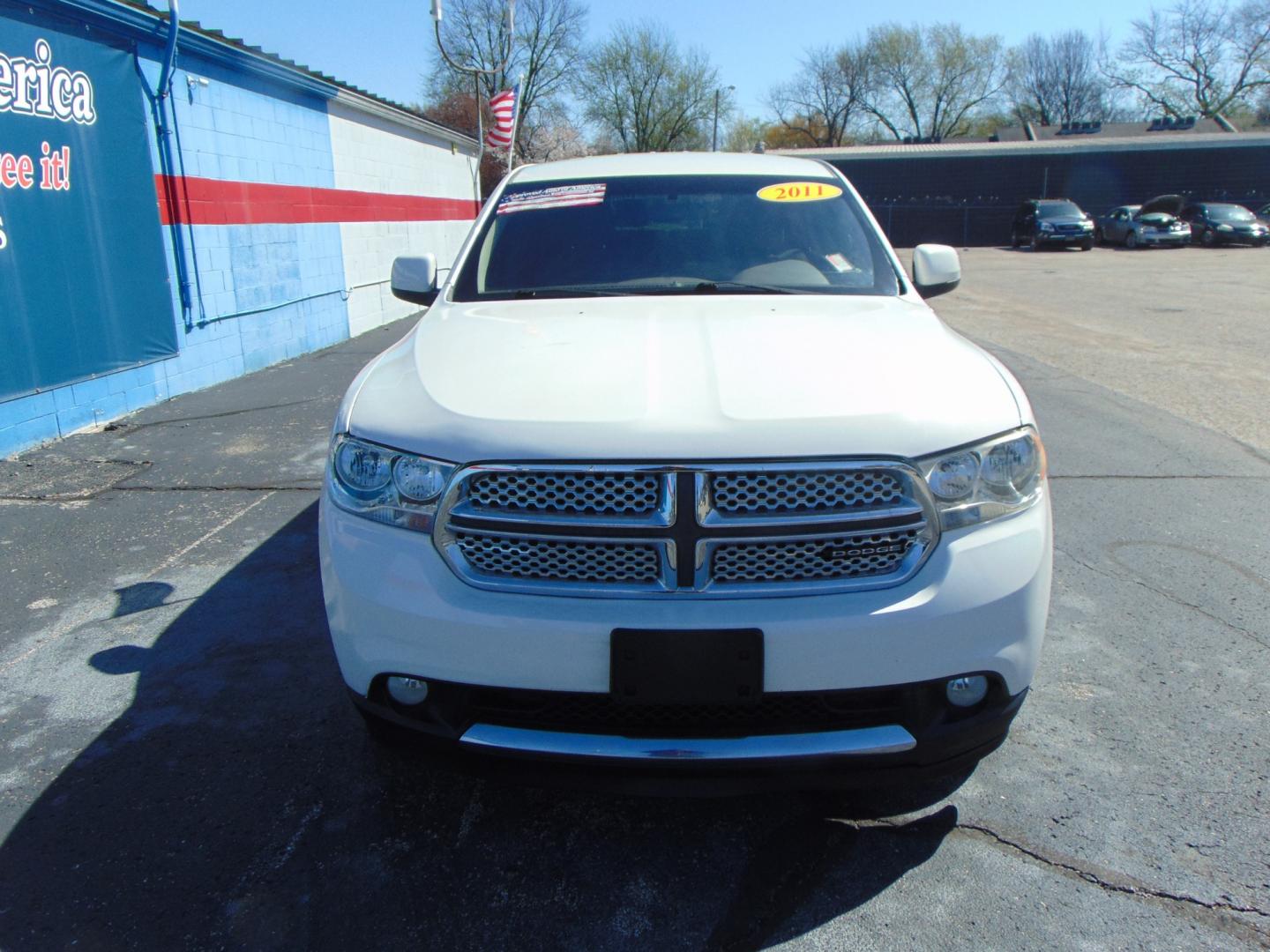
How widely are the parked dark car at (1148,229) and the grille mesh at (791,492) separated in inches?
1295

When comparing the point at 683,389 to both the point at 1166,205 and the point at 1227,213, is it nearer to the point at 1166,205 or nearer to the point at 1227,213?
the point at 1227,213

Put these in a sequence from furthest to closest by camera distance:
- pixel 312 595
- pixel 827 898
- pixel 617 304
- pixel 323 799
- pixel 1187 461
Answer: pixel 1187 461 → pixel 312 595 → pixel 617 304 → pixel 323 799 → pixel 827 898

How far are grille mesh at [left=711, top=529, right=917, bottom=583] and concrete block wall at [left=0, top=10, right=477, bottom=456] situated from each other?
6.03 meters

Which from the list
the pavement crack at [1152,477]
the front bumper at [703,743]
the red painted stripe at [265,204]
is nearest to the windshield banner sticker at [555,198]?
the front bumper at [703,743]

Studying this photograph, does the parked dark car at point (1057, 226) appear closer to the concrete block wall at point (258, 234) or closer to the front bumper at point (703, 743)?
the concrete block wall at point (258, 234)

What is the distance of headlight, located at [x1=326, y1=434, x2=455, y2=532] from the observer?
2.16 metres

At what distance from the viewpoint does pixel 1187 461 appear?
5.93 metres

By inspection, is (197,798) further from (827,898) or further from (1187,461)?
(1187,461)

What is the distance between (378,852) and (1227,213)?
115ft

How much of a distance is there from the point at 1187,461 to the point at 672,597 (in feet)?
17.2

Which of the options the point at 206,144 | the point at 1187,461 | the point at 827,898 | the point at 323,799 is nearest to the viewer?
the point at 827,898

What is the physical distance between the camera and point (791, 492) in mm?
2086

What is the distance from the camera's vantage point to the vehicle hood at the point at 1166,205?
1303 inches

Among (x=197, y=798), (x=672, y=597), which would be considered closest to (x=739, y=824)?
(x=672, y=597)
